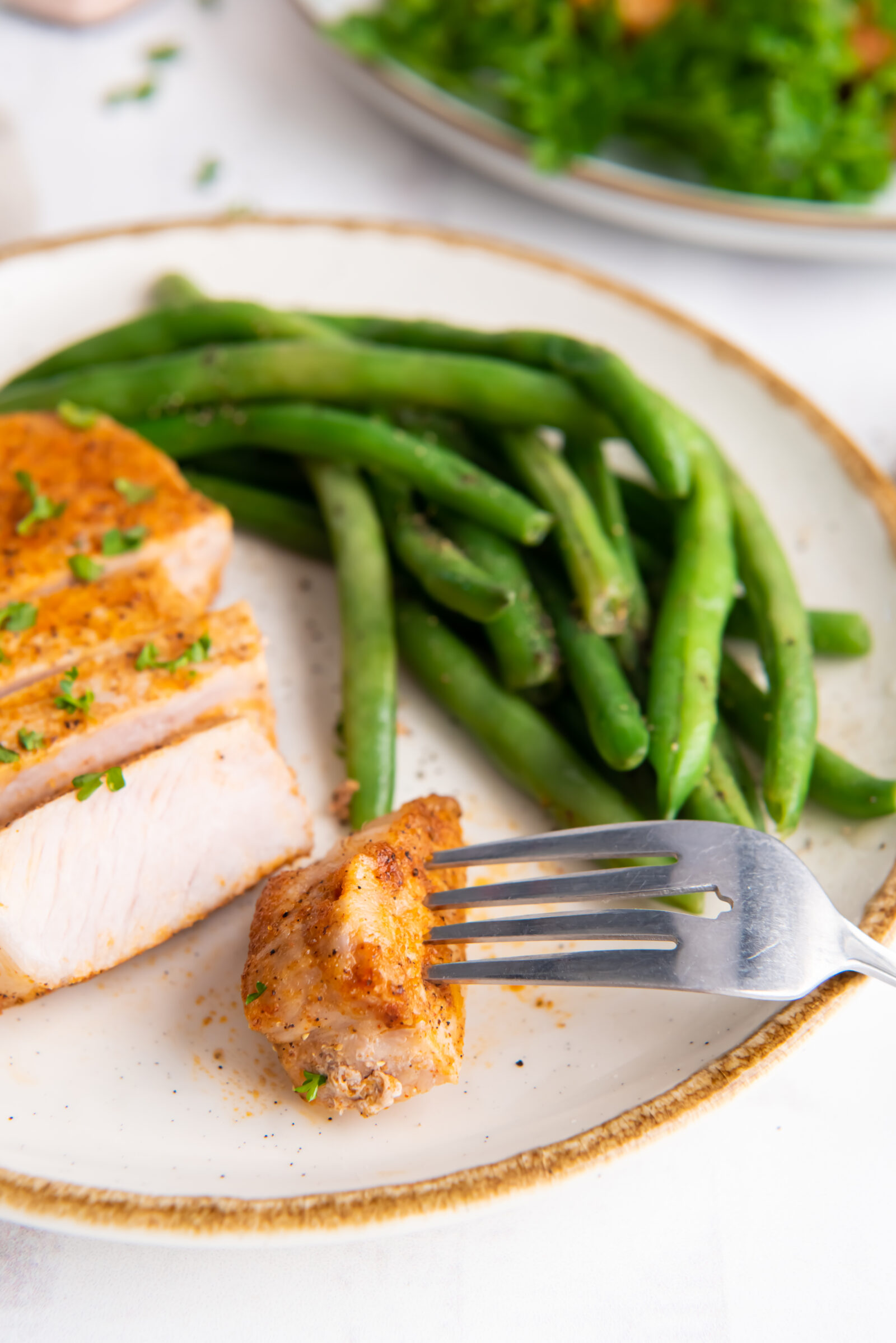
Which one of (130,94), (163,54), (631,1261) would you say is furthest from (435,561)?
(163,54)

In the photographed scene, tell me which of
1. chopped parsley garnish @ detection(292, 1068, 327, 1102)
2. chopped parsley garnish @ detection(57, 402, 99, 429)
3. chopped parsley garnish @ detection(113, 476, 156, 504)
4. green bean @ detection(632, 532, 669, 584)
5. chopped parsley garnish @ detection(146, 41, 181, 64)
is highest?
chopped parsley garnish @ detection(146, 41, 181, 64)

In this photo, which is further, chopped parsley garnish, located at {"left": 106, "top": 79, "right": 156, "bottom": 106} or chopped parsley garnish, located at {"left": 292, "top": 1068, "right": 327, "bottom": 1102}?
chopped parsley garnish, located at {"left": 106, "top": 79, "right": 156, "bottom": 106}

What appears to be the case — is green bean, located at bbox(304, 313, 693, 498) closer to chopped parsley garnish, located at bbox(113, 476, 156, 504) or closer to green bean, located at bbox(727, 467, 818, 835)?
green bean, located at bbox(727, 467, 818, 835)

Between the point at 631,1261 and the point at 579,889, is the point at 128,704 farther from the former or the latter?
the point at 631,1261

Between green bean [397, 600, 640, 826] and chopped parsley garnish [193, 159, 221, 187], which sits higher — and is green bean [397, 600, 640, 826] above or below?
below

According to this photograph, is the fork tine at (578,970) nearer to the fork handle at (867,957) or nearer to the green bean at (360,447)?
the fork handle at (867,957)

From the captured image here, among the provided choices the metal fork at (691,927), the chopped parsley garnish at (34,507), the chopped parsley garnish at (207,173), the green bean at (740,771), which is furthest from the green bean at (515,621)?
the chopped parsley garnish at (207,173)

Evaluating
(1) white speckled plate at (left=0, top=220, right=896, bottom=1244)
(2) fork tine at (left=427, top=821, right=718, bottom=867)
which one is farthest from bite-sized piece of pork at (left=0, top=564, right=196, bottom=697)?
(2) fork tine at (left=427, top=821, right=718, bottom=867)
